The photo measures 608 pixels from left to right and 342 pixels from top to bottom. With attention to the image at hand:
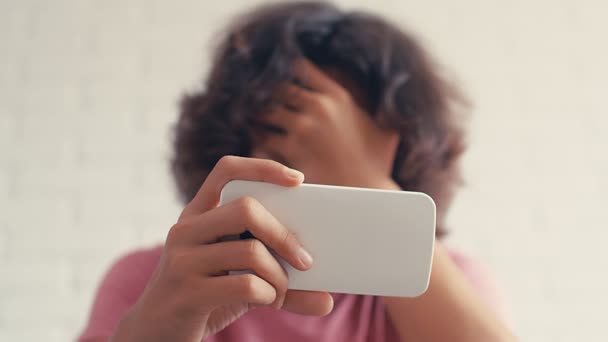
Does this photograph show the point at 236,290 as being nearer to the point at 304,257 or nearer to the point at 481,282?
the point at 304,257

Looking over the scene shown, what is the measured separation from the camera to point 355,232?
35 cm

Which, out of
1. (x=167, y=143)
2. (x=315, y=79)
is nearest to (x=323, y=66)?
(x=315, y=79)

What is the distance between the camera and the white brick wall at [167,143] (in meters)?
0.97

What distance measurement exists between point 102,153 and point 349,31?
580 mm

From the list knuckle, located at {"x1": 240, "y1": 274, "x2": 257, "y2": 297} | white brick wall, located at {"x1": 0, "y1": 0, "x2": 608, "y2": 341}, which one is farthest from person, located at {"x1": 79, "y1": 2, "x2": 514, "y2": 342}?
white brick wall, located at {"x1": 0, "y1": 0, "x2": 608, "y2": 341}

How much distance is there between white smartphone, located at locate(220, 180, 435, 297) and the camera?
1.10 feet

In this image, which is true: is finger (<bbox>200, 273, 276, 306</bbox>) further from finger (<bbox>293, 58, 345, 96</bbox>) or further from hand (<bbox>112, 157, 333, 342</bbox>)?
finger (<bbox>293, 58, 345, 96</bbox>)

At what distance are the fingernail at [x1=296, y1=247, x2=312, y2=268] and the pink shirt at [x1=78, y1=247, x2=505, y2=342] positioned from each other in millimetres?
202

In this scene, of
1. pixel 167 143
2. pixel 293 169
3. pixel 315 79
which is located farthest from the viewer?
pixel 167 143

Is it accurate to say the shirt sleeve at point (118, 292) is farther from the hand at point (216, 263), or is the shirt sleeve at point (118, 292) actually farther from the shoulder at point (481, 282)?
the shoulder at point (481, 282)

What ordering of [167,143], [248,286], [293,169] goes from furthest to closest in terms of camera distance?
[167,143] < [293,169] < [248,286]

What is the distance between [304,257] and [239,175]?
0.21ft

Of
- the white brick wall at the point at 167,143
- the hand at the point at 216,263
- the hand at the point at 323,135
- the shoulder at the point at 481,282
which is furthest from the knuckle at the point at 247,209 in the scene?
the white brick wall at the point at 167,143

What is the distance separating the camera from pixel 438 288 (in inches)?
18.1
